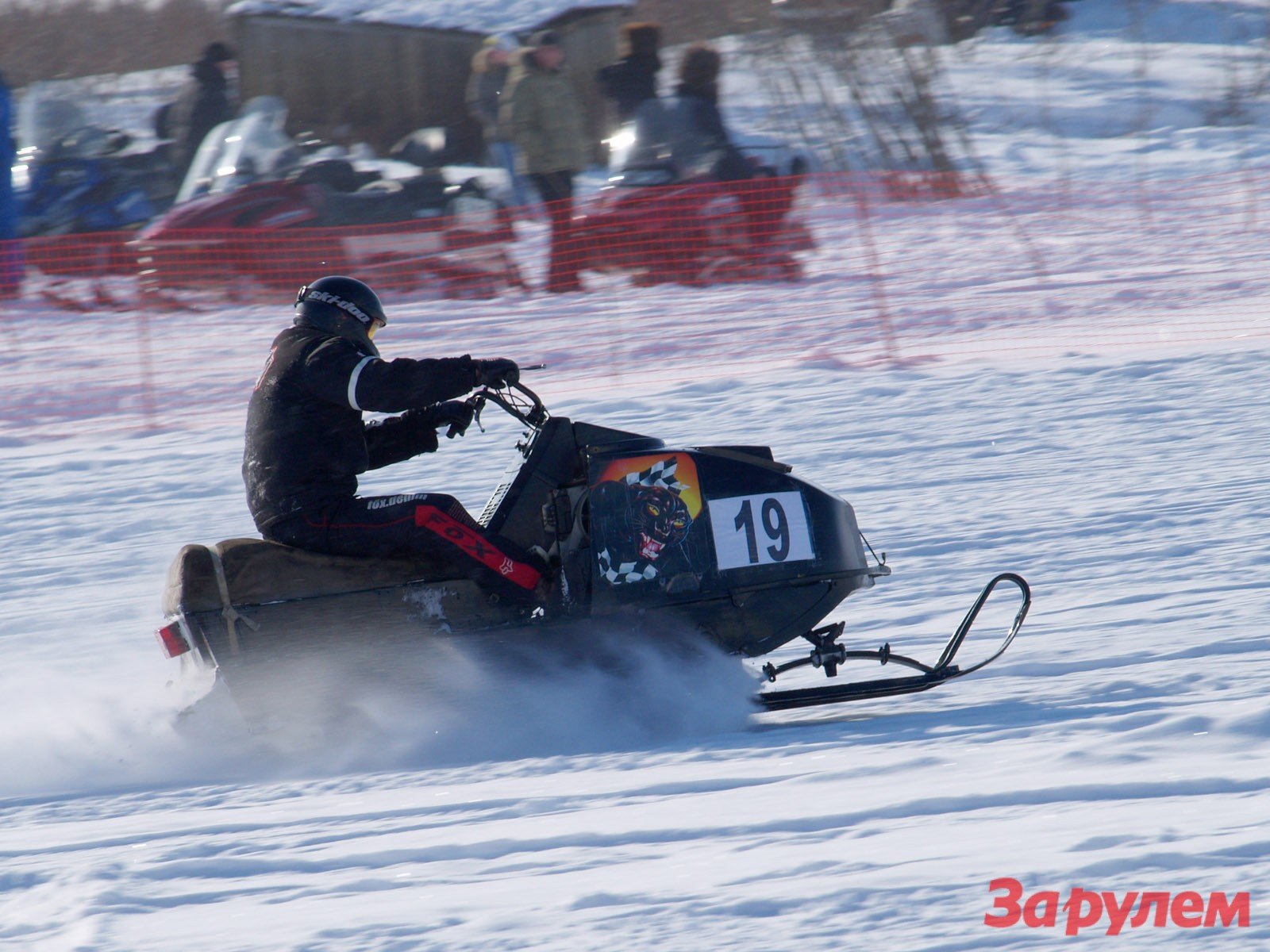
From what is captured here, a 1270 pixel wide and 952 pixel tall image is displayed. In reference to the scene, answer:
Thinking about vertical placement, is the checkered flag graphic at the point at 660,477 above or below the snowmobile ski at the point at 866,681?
above

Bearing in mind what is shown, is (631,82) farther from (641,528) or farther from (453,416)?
(641,528)

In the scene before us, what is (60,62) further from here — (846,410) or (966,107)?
(846,410)

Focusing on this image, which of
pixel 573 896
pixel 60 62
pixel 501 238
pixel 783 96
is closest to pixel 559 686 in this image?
pixel 573 896

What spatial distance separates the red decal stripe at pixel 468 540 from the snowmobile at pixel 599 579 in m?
0.01

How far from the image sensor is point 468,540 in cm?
435

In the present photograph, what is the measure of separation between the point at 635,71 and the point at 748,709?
31.0ft

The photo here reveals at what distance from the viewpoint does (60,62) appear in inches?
836

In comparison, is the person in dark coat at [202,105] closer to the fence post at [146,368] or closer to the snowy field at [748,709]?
the fence post at [146,368]

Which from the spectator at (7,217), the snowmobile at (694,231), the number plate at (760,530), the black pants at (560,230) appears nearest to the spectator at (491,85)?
the black pants at (560,230)

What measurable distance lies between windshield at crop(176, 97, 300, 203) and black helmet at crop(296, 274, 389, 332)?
8.47 metres

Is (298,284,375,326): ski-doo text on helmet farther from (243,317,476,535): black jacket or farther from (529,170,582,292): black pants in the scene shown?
(529,170,582,292): black pants

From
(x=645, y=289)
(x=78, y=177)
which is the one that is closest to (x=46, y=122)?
(x=78, y=177)

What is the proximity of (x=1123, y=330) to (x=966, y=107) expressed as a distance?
27.0 ft

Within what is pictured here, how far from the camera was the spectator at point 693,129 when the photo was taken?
1186 centimetres
